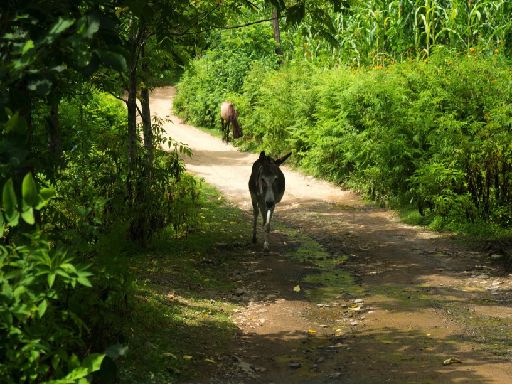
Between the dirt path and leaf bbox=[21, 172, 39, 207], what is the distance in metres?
3.82

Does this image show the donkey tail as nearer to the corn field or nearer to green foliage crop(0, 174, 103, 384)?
the corn field

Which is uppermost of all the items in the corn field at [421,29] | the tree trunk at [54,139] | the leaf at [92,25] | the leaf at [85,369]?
the corn field at [421,29]

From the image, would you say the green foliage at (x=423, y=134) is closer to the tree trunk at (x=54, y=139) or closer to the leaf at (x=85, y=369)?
the tree trunk at (x=54, y=139)

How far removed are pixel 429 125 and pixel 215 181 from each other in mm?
7241

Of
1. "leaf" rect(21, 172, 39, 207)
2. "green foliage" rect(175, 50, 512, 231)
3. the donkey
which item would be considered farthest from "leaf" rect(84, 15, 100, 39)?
the donkey

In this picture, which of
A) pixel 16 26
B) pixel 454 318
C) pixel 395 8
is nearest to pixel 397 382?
pixel 454 318

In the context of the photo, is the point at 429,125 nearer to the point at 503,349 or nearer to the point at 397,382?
the point at 503,349

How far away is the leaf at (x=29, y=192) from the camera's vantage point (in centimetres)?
353

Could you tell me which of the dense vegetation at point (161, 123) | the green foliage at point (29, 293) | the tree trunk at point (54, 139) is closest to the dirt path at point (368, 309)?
the dense vegetation at point (161, 123)

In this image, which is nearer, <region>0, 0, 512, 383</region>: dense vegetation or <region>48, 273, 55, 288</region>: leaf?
<region>48, 273, 55, 288</region>: leaf

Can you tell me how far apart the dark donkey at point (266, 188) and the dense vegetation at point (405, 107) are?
93.3 inches

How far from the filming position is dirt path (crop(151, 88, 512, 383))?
7379 mm

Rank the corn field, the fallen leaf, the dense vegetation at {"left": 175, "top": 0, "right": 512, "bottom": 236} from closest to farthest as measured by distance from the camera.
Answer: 1. the fallen leaf
2. the dense vegetation at {"left": 175, "top": 0, "right": 512, "bottom": 236}
3. the corn field

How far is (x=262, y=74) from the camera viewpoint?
27750 millimetres
